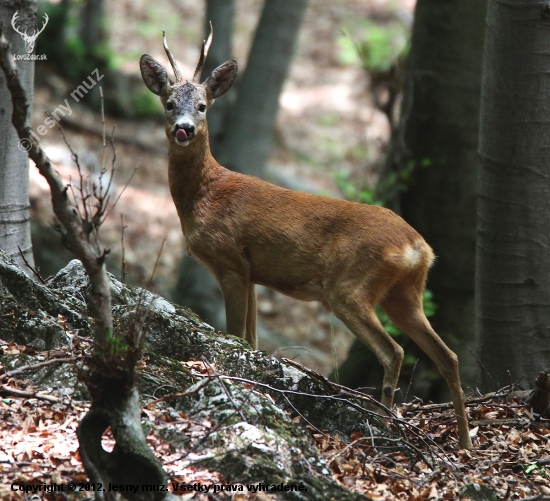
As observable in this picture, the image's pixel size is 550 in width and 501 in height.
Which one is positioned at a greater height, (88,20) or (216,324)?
(88,20)

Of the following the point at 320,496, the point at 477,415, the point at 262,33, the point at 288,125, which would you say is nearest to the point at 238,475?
the point at 320,496

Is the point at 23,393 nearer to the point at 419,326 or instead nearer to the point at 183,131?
the point at 183,131

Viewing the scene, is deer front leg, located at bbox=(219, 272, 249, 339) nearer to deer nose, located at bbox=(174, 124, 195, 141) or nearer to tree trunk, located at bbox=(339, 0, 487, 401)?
deer nose, located at bbox=(174, 124, 195, 141)

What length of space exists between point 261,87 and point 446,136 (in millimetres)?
4580

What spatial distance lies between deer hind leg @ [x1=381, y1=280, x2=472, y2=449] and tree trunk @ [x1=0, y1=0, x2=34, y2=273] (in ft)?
10.3

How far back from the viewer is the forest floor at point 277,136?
15023mm

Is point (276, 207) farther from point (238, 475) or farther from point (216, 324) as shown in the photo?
point (216, 324)

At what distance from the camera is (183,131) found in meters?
6.56

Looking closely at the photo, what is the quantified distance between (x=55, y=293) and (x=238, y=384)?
1.58 metres

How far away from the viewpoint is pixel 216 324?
44.1ft

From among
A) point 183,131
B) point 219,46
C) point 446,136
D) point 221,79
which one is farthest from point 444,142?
point 219,46

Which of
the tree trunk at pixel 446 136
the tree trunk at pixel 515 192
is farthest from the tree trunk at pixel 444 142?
the tree trunk at pixel 515 192

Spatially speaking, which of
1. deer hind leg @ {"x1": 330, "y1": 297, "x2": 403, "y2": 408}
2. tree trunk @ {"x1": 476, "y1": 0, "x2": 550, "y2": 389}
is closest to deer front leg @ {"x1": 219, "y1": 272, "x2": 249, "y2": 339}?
deer hind leg @ {"x1": 330, "y1": 297, "x2": 403, "y2": 408}

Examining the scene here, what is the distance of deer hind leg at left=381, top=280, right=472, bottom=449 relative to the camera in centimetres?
596
